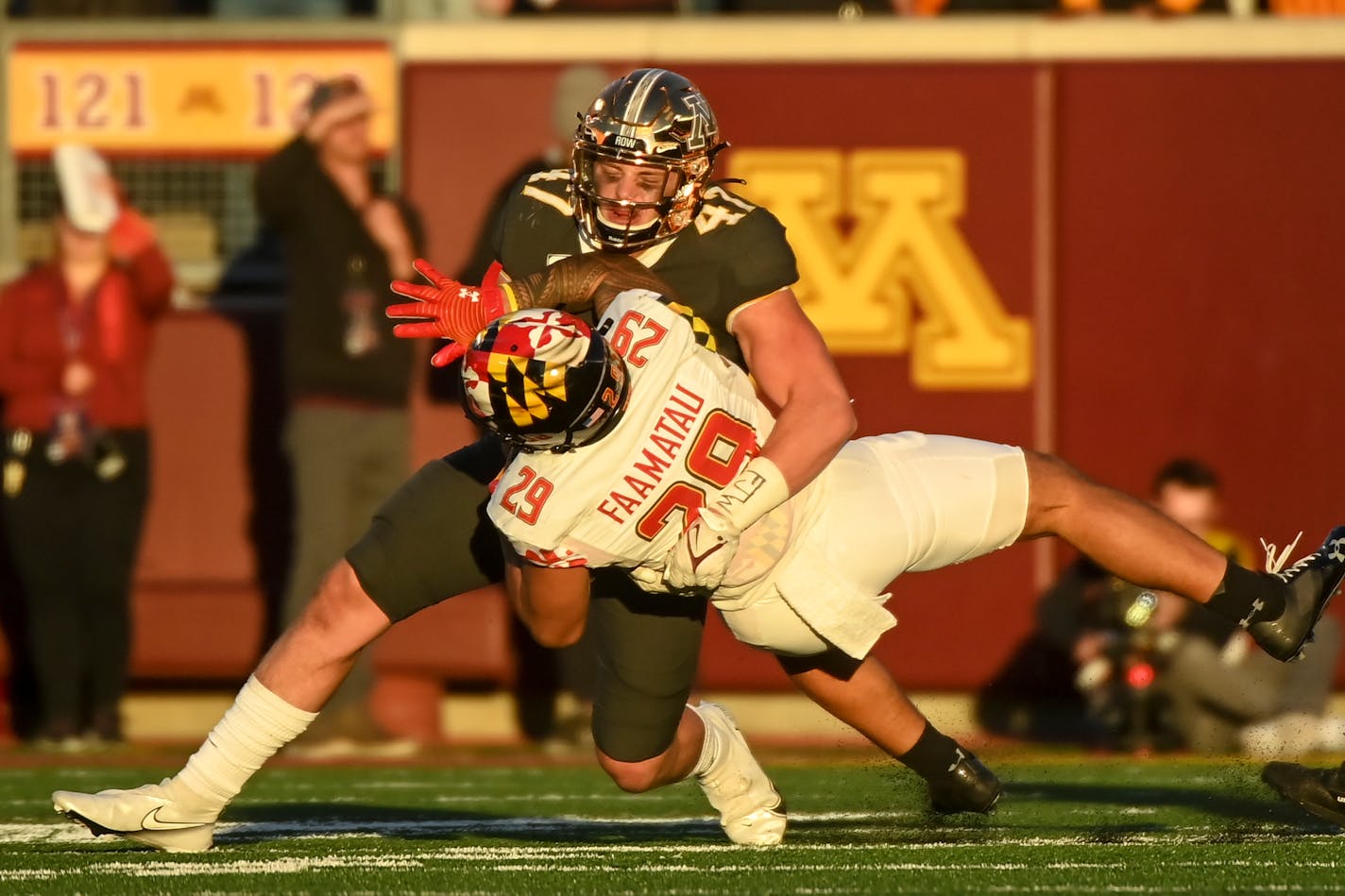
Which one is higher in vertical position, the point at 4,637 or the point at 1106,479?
the point at 1106,479

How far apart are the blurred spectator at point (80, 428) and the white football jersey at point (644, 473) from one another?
414 cm

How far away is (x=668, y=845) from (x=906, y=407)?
Answer: 13.2 feet

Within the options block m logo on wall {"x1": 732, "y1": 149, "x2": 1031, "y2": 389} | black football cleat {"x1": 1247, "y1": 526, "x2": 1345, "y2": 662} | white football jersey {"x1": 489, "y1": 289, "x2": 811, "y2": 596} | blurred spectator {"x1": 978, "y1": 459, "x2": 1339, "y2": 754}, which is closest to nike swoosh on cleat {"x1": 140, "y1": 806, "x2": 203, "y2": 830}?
white football jersey {"x1": 489, "y1": 289, "x2": 811, "y2": 596}

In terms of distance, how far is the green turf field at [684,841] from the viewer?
170 inches

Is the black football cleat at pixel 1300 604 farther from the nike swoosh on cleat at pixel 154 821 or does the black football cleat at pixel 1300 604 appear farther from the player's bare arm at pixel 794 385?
the nike swoosh on cleat at pixel 154 821

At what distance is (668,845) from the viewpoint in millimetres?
5082

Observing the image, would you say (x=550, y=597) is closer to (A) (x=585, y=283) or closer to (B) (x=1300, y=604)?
(A) (x=585, y=283)

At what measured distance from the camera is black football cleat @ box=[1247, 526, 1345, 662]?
4.82 metres

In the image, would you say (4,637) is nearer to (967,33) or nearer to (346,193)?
(346,193)

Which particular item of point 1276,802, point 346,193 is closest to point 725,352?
point 1276,802

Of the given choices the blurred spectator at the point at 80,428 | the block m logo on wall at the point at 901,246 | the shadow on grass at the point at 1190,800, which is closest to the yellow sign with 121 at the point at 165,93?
the blurred spectator at the point at 80,428

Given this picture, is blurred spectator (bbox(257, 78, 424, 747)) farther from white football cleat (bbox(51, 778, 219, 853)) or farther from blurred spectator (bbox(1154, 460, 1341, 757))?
white football cleat (bbox(51, 778, 219, 853))

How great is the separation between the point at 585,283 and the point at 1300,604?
1524mm

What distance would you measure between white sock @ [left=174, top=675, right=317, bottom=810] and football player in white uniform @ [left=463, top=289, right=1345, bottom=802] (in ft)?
1.76
